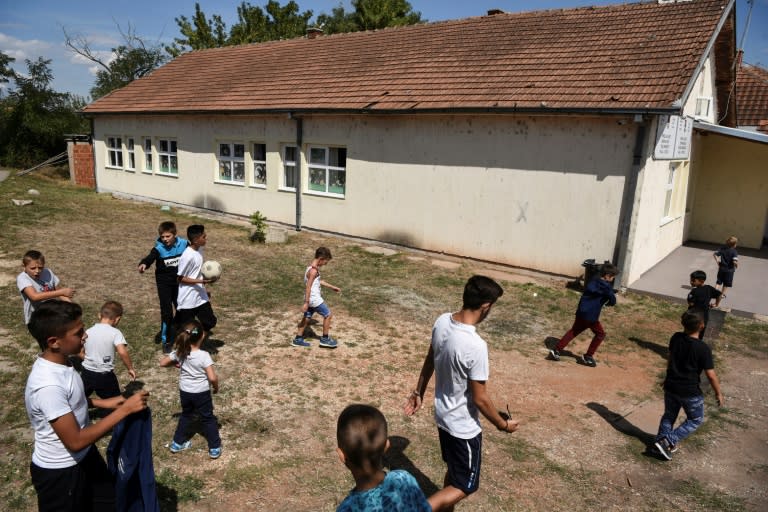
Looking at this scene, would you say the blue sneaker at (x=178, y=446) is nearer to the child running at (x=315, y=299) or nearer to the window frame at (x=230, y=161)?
the child running at (x=315, y=299)

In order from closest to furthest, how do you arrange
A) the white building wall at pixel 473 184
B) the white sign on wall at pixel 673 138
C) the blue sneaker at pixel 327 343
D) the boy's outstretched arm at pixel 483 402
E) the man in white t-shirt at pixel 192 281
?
the boy's outstretched arm at pixel 483 402
the man in white t-shirt at pixel 192 281
the blue sneaker at pixel 327 343
the white sign on wall at pixel 673 138
the white building wall at pixel 473 184

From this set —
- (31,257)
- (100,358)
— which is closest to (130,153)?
(31,257)

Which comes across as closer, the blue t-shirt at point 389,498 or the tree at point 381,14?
the blue t-shirt at point 389,498

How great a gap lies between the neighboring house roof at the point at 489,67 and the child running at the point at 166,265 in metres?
7.28

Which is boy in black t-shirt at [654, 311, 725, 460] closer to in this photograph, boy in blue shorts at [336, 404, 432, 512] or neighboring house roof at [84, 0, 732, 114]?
boy in blue shorts at [336, 404, 432, 512]

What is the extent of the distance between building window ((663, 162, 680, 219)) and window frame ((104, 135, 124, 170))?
19.7m

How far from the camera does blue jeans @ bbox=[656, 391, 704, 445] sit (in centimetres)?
480

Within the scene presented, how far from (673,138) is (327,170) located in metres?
8.50

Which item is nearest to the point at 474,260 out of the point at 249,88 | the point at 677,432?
the point at 677,432

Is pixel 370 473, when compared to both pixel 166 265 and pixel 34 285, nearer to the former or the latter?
pixel 34 285

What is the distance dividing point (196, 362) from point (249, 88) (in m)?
14.4

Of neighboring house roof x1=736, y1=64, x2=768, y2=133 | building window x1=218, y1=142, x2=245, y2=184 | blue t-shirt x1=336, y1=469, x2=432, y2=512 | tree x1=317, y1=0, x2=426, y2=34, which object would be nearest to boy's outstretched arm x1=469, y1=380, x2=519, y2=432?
blue t-shirt x1=336, y1=469, x2=432, y2=512

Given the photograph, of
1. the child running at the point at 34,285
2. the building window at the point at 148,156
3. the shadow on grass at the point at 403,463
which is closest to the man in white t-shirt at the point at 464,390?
the shadow on grass at the point at 403,463

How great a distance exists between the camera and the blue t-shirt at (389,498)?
2.23 metres
